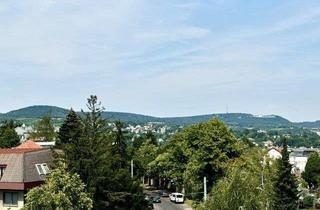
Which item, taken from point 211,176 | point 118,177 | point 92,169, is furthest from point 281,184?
point 92,169

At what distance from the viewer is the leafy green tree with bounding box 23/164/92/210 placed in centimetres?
3041

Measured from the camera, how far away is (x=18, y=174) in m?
45.6

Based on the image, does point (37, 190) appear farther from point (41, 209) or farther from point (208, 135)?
point (208, 135)

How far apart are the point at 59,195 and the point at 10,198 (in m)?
16.4

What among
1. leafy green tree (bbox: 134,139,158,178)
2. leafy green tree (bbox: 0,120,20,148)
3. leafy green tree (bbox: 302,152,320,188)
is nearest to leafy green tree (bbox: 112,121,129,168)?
leafy green tree (bbox: 134,139,158,178)

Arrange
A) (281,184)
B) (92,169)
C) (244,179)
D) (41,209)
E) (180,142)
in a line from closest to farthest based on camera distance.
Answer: (41,209)
(244,179)
(92,169)
(281,184)
(180,142)

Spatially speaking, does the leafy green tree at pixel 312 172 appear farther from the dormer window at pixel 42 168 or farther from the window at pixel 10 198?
the window at pixel 10 198

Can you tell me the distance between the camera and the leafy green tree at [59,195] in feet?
99.8

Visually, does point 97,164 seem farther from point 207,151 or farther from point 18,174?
point 207,151

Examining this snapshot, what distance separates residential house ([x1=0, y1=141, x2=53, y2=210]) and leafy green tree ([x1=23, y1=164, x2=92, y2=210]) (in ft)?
43.4

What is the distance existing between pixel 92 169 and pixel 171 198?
4302 centimetres

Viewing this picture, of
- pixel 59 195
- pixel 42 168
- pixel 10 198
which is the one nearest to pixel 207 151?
pixel 42 168

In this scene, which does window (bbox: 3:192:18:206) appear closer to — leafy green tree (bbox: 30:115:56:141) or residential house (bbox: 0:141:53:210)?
residential house (bbox: 0:141:53:210)

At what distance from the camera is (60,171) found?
3206 cm
